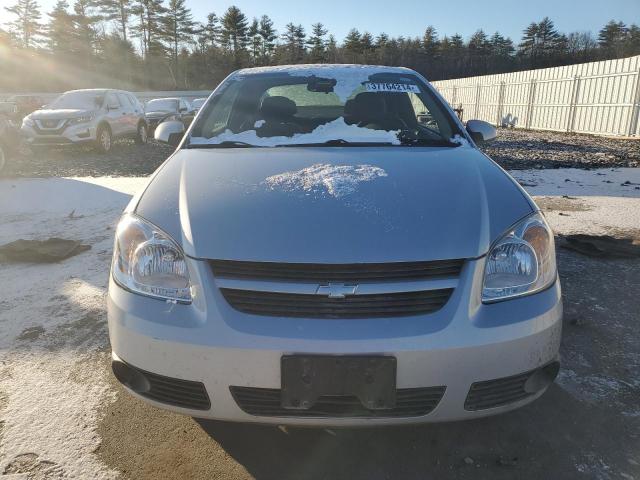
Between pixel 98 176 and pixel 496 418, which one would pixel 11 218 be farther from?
pixel 496 418

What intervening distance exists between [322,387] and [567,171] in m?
8.57

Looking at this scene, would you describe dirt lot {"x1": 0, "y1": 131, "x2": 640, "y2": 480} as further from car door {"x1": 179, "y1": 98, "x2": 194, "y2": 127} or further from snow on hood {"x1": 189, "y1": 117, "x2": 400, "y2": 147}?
car door {"x1": 179, "y1": 98, "x2": 194, "y2": 127}

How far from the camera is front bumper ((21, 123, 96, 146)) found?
11.2 metres

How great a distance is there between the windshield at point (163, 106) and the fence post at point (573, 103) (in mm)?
15898

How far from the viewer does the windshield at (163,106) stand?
18.7 metres

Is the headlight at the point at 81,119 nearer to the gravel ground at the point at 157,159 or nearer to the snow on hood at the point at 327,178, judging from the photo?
the gravel ground at the point at 157,159

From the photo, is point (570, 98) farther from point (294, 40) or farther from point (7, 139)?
point (294, 40)

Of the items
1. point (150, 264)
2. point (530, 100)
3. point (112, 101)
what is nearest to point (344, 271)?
point (150, 264)

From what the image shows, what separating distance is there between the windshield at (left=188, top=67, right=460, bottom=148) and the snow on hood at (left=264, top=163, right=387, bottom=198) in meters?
0.48

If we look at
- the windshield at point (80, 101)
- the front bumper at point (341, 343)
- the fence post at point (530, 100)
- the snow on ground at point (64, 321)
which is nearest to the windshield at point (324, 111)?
the snow on ground at point (64, 321)

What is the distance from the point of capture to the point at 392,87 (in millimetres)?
3037

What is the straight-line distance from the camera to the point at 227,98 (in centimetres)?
303

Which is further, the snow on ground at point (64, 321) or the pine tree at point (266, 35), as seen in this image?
the pine tree at point (266, 35)

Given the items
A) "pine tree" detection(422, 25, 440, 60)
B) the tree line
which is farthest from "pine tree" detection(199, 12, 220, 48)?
"pine tree" detection(422, 25, 440, 60)
